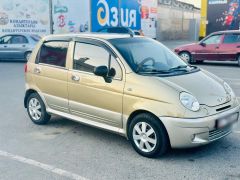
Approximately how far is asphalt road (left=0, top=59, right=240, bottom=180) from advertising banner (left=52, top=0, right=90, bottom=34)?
1918 cm

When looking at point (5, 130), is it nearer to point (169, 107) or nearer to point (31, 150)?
point (31, 150)

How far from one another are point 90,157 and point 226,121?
1852 mm

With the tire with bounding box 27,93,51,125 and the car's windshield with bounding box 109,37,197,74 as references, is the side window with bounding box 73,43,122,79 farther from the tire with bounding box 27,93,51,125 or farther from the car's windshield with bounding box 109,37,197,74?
the tire with bounding box 27,93,51,125

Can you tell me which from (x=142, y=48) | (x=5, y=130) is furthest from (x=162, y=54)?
(x=5, y=130)

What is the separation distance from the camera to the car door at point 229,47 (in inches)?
527

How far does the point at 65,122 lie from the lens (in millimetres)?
6047

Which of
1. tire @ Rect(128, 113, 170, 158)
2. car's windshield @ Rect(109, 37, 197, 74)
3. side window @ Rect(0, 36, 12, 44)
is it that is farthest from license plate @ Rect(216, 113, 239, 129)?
side window @ Rect(0, 36, 12, 44)

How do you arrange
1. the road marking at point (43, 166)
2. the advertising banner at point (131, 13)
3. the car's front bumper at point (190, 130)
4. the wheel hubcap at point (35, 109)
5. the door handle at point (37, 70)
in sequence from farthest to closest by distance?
the advertising banner at point (131, 13) → the wheel hubcap at point (35, 109) → the door handle at point (37, 70) → the car's front bumper at point (190, 130) → the road marking at point (43, 166)

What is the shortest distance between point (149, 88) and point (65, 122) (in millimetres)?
2369

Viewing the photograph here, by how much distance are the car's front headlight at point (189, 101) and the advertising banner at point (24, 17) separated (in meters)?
19.5

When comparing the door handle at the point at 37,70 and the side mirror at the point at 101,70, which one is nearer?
the side mirror at the point at 101,70

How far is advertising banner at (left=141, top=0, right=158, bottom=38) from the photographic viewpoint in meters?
32.8

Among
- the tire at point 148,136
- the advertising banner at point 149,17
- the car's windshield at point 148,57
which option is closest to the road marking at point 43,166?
the tire at point 148,136

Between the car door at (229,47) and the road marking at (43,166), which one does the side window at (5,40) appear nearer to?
the car door at (229,47)
